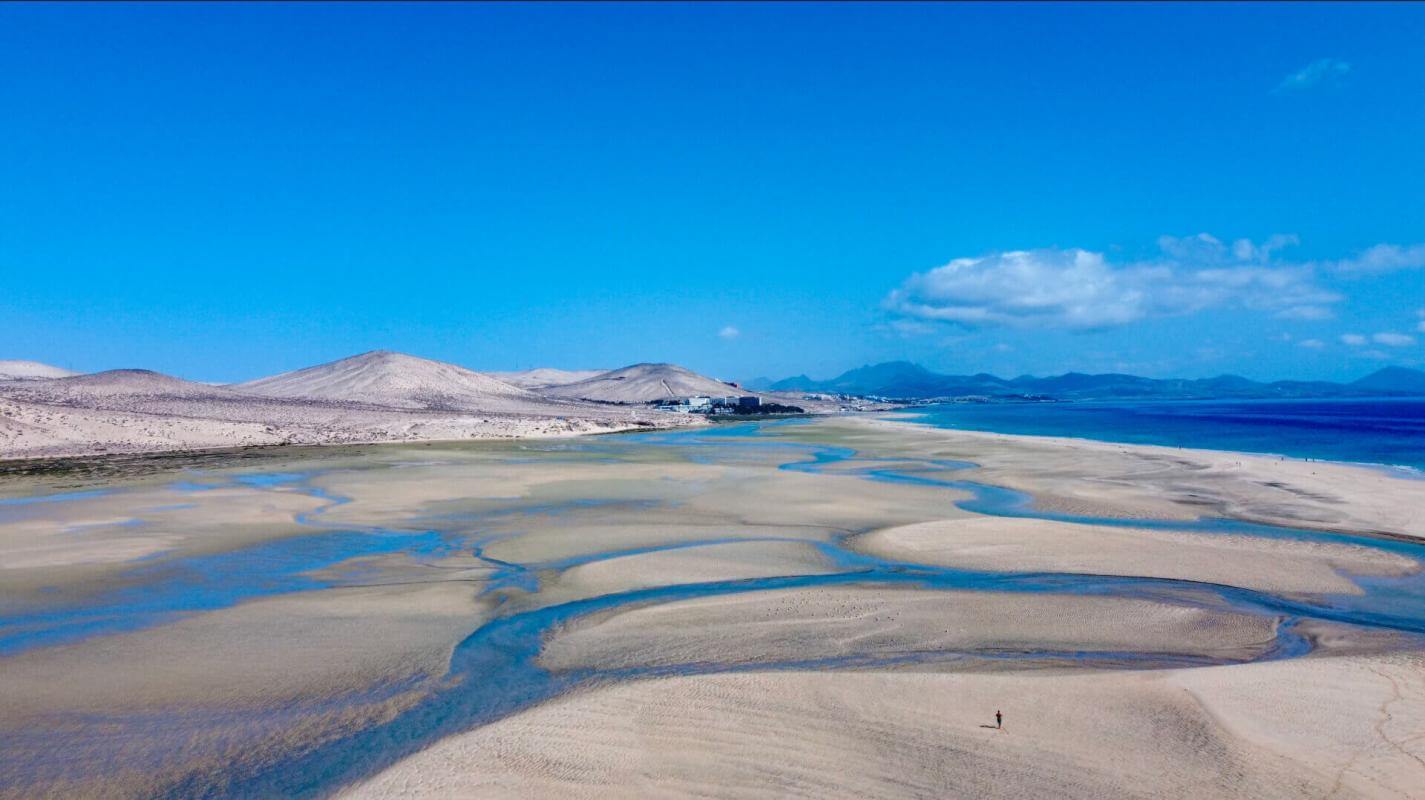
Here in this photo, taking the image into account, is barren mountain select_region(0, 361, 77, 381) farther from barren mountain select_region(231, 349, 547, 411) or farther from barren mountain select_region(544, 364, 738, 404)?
barren mountain select_region(544, 364, 738, 404)

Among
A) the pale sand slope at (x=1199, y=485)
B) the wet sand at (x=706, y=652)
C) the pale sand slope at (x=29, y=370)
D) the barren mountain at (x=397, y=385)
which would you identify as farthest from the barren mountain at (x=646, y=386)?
the wet sand at (x=706, y=652)

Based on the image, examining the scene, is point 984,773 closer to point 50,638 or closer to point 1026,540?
point 1026,540

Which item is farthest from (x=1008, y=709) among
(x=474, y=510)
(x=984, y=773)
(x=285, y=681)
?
(x=474, y=510)

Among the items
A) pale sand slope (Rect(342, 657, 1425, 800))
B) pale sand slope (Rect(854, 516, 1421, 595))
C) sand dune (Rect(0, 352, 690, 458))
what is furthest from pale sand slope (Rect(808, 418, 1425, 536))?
sand dune (Rect(0, 352, 690, 458))

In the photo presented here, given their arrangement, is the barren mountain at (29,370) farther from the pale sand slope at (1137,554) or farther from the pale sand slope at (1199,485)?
the pale sand slope at (1137,554)

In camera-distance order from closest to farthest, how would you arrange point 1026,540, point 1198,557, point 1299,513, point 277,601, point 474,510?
point 277,601 < point 1198,557 < point 1026,540 < point 1299,513 < point 474,510

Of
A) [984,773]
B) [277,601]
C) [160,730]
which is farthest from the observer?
[277,601]
